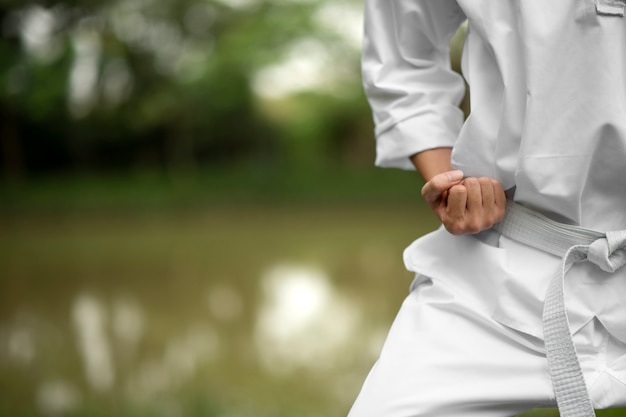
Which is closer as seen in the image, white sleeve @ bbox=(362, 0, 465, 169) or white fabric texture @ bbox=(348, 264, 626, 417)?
white fabric texture @ bbox=(348, 264, 626, 417)

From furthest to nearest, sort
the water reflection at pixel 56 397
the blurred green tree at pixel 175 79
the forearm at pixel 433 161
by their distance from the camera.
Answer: the blurred green tree at pixel 175 79
the water reflection at pixel 56 397
the forearm at pixel 433 161

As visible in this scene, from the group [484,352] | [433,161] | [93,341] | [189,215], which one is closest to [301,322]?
[93,341]

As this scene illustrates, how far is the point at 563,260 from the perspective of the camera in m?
0.76

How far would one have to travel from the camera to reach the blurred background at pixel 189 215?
3057 mm

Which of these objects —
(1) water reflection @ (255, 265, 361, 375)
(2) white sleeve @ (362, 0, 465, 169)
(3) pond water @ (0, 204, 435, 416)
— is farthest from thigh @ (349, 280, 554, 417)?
(1) water reflection @ (255, 265, 361, 375)

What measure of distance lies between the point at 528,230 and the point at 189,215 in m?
8.34

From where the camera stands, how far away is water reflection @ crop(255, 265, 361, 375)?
3.24 meters

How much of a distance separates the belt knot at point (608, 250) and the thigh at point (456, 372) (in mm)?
114

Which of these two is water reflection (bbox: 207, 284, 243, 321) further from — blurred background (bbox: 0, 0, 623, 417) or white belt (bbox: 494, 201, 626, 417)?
white belt (bbox: 494, 201, 626, 417)

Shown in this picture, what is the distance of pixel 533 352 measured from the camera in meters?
0.78

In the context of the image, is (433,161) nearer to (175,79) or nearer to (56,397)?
(56,397)

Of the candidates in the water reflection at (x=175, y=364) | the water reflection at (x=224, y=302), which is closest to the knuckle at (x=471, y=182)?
the water reflection at (x=175, y=364)

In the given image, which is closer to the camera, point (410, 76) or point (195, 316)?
point (410, 76)

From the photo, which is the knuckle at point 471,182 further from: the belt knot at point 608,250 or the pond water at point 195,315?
the pond water at point 195,315
